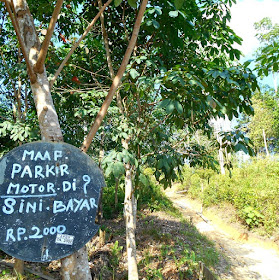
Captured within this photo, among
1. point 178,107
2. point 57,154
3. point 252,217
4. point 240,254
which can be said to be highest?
point 178,107

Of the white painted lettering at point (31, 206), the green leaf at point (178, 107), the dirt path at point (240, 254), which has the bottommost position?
the dirt path at point (240, 254)

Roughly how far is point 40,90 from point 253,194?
7.20m

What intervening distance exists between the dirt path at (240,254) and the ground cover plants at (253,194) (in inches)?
18.3

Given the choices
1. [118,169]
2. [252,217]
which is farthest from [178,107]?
[252,217]

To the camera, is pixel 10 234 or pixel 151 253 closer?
pixel 10 234

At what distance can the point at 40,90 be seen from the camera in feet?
3.84

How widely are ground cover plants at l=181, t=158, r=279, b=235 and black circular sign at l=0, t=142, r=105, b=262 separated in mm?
3848

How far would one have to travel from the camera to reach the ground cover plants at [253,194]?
6434mm

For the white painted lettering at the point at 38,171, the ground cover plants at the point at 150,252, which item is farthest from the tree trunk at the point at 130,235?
the white painted lettering at the point at 38,171

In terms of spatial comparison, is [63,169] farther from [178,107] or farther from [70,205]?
[178,107]

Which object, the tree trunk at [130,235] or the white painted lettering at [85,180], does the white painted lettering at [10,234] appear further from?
the tree trunk at [130,235]

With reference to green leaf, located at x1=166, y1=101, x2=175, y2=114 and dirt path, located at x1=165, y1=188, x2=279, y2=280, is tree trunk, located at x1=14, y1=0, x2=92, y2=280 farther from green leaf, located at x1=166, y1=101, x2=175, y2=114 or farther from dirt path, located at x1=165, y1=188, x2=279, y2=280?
dirt path, located at x1=165, y1=188, x2=279, y2=280

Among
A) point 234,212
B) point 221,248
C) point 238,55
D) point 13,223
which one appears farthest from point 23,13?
point 234,212

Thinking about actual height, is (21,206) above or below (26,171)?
below
